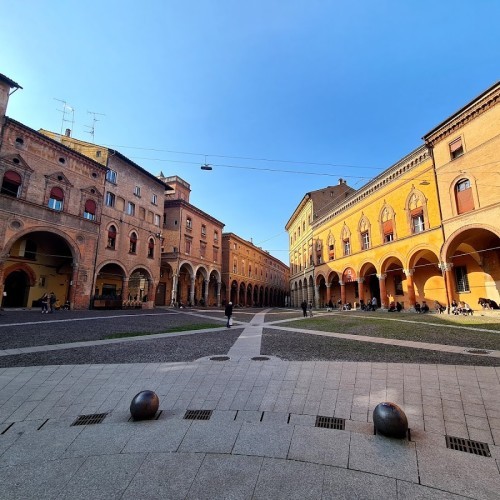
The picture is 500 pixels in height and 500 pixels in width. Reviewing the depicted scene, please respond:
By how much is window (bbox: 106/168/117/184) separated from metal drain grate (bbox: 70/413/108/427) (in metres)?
28.8

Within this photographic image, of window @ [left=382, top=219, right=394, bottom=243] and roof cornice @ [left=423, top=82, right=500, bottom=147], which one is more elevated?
roof cornice @ [left=423, top=82, right=500, bottom=147]

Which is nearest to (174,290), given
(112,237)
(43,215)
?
Result: (112,237)

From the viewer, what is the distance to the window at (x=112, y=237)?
2919cm

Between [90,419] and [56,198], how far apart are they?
2505cm

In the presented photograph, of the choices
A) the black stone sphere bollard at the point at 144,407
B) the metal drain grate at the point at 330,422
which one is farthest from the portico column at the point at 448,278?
the black stone sphere bollard at the point at 144,407

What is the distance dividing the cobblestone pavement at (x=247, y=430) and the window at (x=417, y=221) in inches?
761

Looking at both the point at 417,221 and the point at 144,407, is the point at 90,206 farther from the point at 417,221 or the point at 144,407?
the point at 417,221

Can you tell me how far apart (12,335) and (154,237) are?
24.9 m

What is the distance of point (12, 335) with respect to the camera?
10.9 m

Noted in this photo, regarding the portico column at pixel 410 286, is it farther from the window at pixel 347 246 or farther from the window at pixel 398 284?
the window at pixel 347 246

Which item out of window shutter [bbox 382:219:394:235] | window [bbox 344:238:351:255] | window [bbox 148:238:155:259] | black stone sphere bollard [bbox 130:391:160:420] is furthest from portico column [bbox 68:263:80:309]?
window shutter [bbox 382:219:394:235]

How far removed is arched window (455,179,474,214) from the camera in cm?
1973

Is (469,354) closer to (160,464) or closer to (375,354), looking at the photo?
(375,354)

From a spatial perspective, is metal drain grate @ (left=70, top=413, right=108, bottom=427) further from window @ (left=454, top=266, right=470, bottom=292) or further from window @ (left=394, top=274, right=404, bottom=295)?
window @ (left=394, top=274, right=404, bottom=295)
